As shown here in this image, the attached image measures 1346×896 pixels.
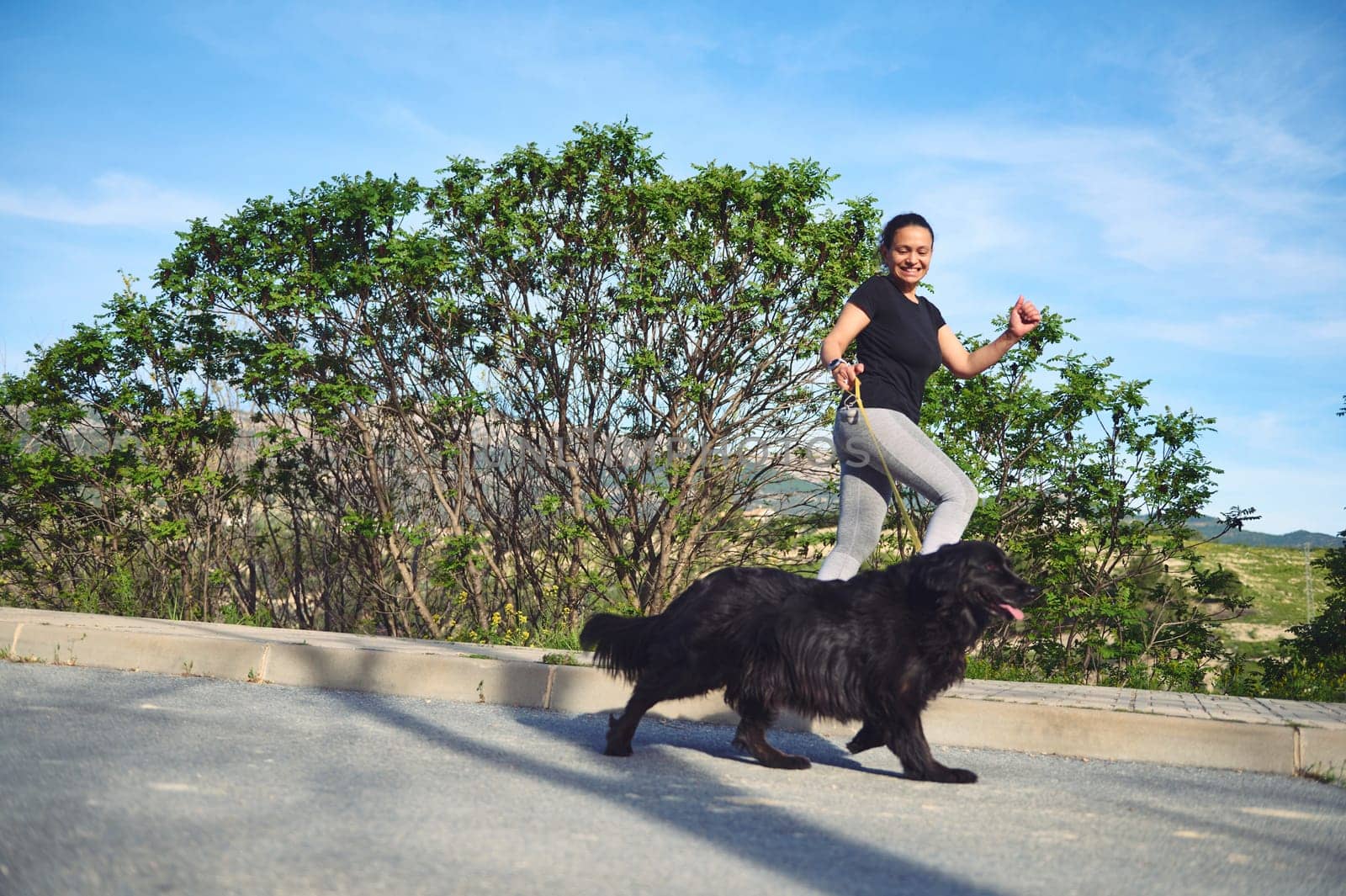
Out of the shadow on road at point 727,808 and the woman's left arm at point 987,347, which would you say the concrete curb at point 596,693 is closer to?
the shadow on road at point 727,808

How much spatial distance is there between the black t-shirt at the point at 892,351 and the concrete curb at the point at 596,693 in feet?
4.39

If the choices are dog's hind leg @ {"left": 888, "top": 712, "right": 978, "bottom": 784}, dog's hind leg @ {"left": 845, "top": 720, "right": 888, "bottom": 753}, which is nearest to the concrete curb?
dog's hind leg @ {"left": 845, "top": 720, "right": 888, "bottom": 753}

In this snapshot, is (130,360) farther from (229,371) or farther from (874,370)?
(874,370)

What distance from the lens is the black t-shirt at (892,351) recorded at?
4645mm

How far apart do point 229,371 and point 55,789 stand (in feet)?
18.6

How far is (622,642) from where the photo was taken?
4.34 metres

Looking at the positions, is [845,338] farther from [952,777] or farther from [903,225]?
[952,777]

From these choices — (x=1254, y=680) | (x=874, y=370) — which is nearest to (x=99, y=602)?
(x=874, y=370)

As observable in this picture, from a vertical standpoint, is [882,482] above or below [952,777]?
above

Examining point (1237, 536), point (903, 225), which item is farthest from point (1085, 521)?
point (903, 225)

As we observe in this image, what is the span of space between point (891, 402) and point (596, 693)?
2106mm

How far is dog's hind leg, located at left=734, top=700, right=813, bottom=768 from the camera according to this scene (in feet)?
13.9

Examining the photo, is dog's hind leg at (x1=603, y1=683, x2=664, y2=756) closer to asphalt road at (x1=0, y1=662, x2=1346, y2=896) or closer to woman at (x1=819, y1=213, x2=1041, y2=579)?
asphalt road at (x1=0, y1=662, x2=1346, y2=896)

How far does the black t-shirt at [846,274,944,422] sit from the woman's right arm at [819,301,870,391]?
0.03 meters
